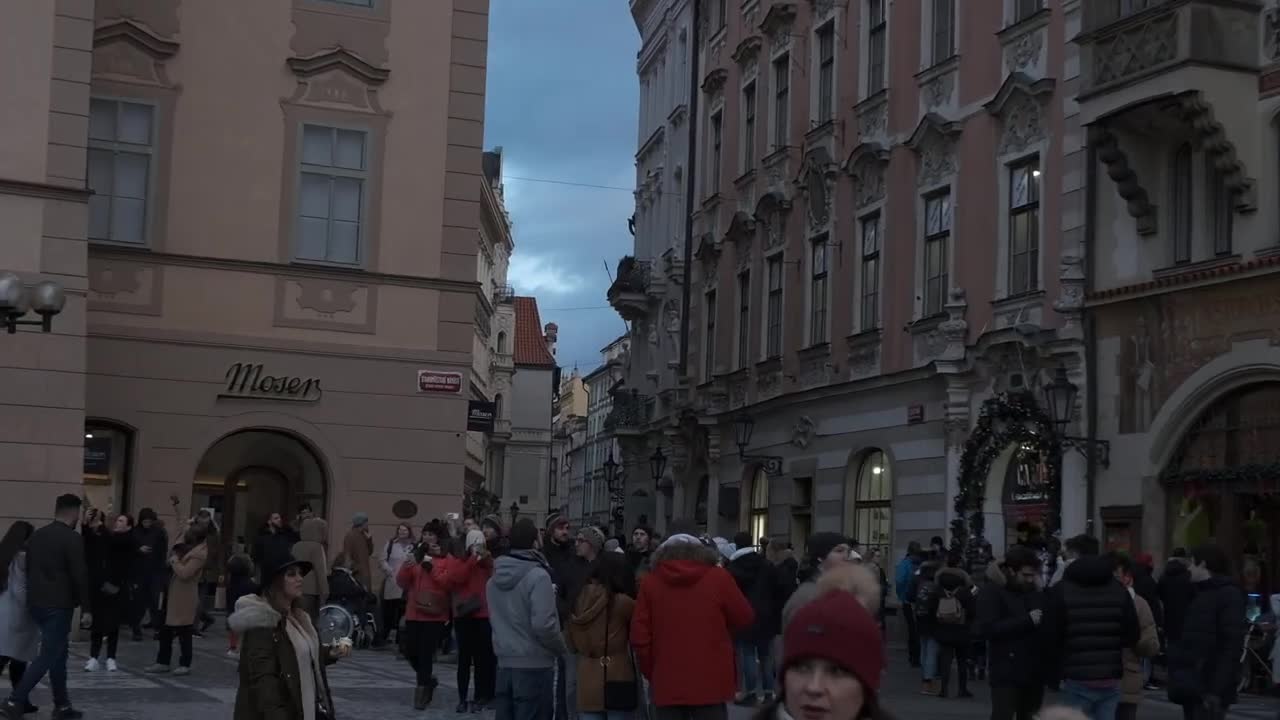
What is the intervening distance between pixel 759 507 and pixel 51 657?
23.2 metres

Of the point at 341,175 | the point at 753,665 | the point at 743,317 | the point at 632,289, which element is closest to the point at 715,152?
the point at 743,317

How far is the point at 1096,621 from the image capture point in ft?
39.1

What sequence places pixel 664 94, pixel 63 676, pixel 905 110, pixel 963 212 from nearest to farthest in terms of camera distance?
pixel 63 676 → pixel 963 212 → pixel 905 110 → pixel 664 94

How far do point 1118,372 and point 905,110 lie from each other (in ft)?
25.8

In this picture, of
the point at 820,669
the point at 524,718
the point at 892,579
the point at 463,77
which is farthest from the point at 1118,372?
the point at 820,669

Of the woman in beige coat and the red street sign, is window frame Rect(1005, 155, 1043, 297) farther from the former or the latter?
the woman in beige coat

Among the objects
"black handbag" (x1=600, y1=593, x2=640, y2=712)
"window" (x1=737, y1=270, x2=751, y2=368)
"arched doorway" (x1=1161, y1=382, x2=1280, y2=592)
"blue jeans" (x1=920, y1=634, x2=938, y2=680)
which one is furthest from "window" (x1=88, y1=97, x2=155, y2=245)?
"black handbag" (x1=600, y1=593, x2=640, y2=712)

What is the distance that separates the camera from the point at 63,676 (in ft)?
49.0

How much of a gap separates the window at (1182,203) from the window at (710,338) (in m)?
18.5

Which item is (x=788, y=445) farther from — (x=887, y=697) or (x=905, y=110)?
(x=887, y=697)

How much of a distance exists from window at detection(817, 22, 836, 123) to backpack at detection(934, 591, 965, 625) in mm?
14311

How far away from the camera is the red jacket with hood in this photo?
1116 centimetres

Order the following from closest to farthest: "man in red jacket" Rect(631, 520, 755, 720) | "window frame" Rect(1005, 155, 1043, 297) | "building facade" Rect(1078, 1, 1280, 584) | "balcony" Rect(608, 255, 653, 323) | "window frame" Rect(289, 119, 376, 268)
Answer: "man in red jacket" Rect(631, 520, 755, 720) → "building facade" Rect(1078, 1, 1280, 584) → "window frame" Rect(1005, 155, 1043, 297) → "window frame" Rect(289, 119, 376, 268) → "balcony" Rect(608, 255, 653, 323)

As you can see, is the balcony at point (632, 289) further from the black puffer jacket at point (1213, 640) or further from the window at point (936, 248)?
the black puffer jacket at point (1213, 640)
